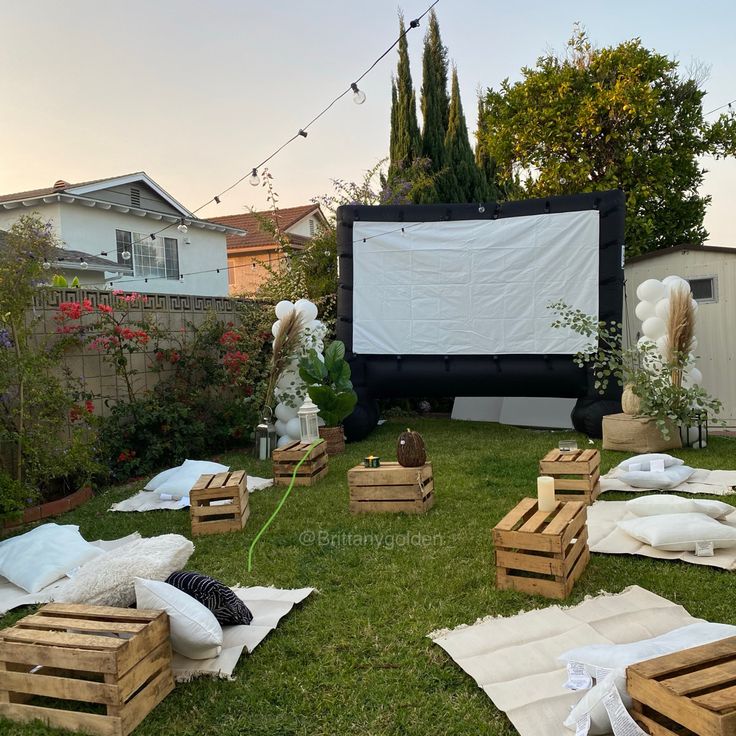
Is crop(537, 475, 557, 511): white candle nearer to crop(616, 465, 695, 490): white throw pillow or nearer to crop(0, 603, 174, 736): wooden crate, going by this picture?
crop(616, 465, 695, 490): white throw pillow

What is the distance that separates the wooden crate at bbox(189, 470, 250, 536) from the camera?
14.7 ft

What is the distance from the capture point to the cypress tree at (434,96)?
13727mm

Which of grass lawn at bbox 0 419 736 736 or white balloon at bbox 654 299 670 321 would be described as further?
white balloon at bbox 654 299 670 321

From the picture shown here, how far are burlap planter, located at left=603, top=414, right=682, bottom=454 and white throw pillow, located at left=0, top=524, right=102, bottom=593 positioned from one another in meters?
4.78

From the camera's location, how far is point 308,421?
6.62 m

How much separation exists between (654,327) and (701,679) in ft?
17.5

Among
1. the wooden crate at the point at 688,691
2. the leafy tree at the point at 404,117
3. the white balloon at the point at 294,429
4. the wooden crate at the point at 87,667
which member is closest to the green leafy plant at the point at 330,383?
the white balloon at the point at 294,429

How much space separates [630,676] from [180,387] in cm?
621

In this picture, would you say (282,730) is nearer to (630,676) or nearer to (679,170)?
(630,676)

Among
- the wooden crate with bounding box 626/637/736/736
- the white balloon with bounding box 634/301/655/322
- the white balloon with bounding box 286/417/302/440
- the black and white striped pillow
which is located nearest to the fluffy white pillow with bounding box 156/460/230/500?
the white balloon with bounding box 286/417/302/440

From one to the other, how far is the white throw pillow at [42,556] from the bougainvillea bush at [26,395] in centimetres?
79

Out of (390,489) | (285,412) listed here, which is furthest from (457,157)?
(390,489)


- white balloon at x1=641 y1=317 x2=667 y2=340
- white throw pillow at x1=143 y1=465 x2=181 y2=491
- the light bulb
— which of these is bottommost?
white throw pillow at x1=143 y1=465 x2=181 y2=491

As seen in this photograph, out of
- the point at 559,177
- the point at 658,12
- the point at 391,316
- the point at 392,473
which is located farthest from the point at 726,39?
the point at 392,473
